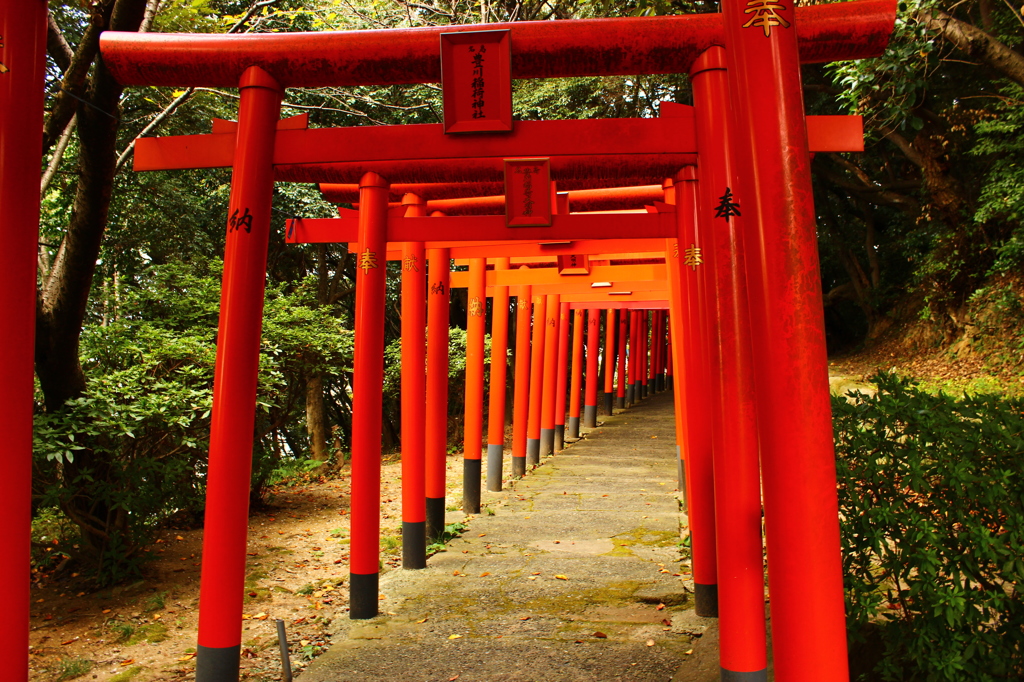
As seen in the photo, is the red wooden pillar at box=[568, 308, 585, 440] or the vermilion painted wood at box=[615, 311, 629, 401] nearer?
the red wooden pillar at box=[568, 308, 585, 440]

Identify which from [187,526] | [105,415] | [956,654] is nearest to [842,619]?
[956,654]

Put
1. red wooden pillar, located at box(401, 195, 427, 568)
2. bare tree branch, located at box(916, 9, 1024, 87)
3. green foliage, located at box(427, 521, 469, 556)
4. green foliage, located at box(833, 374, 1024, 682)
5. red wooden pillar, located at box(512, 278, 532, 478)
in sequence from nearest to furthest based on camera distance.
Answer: green foliage, located at box(833, 374, 1024, 682) < red wooden pillar, located at box(401, 195, 427, 568) < green foliage, located at box(427, 521, 469, 556) < bare tree branch, located at box(916, 9, 1024, 87) < red wooden pillar, located at box(512, 278, 532, 478)

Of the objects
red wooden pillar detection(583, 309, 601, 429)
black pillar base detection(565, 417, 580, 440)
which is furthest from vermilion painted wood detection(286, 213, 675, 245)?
black pillar base detection(565, 417, 580, 440)

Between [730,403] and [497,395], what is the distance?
7233 mm

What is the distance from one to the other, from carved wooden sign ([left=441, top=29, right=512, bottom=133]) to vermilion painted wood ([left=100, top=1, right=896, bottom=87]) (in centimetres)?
8

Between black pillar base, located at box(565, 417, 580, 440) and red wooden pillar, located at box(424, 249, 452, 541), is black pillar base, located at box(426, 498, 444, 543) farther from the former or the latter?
black pillar base, located at box(565, 417, 580, 440)

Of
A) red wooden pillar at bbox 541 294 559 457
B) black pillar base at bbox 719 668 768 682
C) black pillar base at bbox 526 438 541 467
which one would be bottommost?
black pillar base at bbox 719 668 768 682

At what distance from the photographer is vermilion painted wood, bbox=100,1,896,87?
432 cm

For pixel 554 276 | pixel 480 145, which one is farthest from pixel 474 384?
pixel 480 145

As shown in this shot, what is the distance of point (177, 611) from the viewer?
569 cm

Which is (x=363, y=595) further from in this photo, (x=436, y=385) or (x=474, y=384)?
(x=474, y=384)

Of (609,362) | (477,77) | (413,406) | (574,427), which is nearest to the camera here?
(477,77)

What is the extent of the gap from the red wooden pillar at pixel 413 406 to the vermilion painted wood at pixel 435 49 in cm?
262

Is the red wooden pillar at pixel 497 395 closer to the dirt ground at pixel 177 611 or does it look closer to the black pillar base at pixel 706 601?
the dirt ground at pixel 177 611
